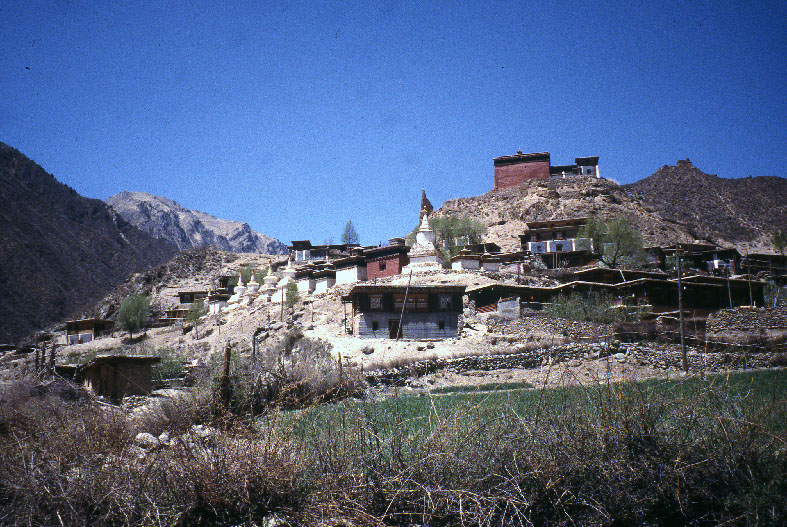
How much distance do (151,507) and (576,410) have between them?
5.39 metres

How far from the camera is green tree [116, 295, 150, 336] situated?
52844 mm

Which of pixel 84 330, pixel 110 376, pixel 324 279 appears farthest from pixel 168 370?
pixel 84 330

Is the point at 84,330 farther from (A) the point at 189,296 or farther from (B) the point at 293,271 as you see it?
(B) the point at 293,271

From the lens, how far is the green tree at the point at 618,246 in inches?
1922

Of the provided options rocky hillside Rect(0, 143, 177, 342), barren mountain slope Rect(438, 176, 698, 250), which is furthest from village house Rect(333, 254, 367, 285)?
rocky hillside Rect(0, 143, 177, 342)

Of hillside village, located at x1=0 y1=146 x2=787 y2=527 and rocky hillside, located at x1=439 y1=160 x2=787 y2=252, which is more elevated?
rocky hillside, located at x1=439 y1=160 x2=787 y2=252

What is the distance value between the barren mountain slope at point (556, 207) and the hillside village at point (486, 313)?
7502 millimetres

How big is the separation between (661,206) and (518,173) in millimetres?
24388

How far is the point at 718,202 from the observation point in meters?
84.5

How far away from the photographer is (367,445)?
20.1ft

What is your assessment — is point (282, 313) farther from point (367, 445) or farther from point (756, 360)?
point (367, 445)

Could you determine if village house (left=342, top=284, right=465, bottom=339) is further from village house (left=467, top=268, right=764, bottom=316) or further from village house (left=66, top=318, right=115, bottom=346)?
village house (left=66, top=318, right=115, bottom=346)

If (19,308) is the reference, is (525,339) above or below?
below

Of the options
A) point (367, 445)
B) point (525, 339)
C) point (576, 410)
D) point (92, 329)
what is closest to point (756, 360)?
point (525, 339)
